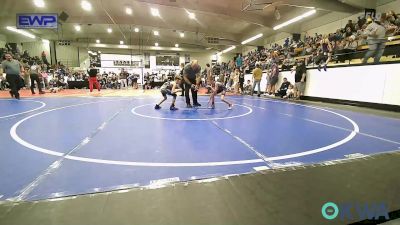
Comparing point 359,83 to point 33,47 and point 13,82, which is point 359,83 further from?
point 33,47

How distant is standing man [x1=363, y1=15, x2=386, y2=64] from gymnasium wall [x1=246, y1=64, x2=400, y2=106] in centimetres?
51

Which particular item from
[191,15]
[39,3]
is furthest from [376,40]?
[39,3]

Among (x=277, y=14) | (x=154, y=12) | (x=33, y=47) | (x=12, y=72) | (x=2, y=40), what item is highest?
(x=154, y=12)

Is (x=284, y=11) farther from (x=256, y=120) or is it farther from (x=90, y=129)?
(x=90, y=129)

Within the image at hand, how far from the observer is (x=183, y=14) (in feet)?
64.0

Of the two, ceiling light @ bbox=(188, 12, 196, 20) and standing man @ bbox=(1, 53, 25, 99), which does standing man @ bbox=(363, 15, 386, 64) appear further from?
standing man @ bbox=(1, 53, 25, 99)

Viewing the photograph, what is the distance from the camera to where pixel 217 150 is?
337 centimetres

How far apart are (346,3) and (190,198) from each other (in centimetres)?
1806

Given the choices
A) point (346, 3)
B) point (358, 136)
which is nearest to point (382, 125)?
point (358, 136)

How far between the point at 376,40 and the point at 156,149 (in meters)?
9.13

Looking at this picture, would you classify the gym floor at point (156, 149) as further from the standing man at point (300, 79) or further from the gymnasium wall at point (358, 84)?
the standing man at point (300, 79)

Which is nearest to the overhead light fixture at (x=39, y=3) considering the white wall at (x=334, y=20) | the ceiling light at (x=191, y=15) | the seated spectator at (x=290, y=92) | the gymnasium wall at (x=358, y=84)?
the ceiling light at (x=191, y=15)

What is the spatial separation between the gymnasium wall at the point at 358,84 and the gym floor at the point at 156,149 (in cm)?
293

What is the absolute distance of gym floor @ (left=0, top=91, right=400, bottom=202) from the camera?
7.83 feet
